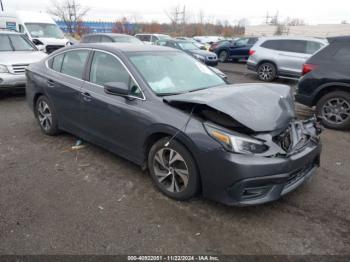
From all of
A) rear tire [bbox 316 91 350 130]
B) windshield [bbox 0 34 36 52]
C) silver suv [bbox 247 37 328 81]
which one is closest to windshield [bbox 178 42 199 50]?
silver suv [bbox 247 37 328 81]

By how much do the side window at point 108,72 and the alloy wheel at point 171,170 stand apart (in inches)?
30.8

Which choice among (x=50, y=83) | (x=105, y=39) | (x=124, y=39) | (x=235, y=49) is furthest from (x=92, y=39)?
(x=50, y=83)

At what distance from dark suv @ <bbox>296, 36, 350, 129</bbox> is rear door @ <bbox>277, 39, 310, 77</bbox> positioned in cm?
521

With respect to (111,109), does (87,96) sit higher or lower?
higher

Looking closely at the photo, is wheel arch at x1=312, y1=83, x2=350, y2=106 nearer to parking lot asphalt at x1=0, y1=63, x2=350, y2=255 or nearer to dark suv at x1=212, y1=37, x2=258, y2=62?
parking lot asphalt at x1=0, y1=63, x2=350, y2=255

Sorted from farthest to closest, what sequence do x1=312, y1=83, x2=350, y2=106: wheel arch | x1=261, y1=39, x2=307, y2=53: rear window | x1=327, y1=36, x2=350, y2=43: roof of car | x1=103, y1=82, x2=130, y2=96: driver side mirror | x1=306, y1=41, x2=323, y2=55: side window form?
x1=261, y1=39, x2=307, y2=53: rear window, x1=306, y1=41, x2=323, y2=55: side window, x1=327, y1=36, x2=350, y2=43: roof of car, x1=312, y1=83, x2=350, y2=106: wheel arch, x1=103, y1=82, x2=130, y2=96: driver side mirror

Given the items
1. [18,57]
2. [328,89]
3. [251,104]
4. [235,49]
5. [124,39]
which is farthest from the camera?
[235,49]

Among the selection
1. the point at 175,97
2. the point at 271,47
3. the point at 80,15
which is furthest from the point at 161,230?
the point at 80,15

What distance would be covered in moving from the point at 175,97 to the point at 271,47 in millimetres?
9873

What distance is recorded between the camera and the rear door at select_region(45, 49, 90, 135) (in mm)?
4363

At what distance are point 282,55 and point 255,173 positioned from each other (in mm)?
9950

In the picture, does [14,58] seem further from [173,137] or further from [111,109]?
[173,137]

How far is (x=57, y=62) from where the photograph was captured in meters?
4.95

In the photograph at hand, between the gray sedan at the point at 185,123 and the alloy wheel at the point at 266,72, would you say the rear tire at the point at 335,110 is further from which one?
the alloy wheel at the point at 266,72
